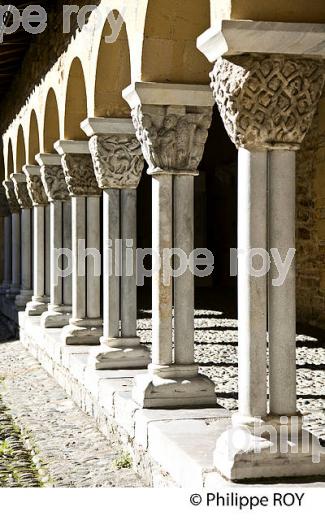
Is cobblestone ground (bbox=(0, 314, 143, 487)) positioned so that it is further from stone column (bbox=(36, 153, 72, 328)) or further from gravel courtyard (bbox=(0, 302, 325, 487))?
stone column (bbox=(36, 153, 72, 328))

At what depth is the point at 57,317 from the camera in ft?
33.6

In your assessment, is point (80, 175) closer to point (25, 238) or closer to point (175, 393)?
point (175, 393)

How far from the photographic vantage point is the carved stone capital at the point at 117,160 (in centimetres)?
713

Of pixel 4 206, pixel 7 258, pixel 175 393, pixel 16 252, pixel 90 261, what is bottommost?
pixel 175 393

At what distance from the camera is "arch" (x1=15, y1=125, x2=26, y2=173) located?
13711mm

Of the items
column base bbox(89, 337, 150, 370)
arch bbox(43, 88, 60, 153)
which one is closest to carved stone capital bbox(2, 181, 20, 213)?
arch bbox(43, 88, 60, 153)

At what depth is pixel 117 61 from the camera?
732 cm

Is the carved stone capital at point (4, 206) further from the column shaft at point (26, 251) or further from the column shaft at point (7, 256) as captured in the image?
the column shaft at point (26, 251)

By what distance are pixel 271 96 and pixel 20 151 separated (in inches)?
406

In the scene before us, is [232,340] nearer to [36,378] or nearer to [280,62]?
[36,378]

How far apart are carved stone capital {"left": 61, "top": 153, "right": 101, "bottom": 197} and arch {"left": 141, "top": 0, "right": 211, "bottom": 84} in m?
2.94

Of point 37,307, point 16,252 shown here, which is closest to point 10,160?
point 16,252

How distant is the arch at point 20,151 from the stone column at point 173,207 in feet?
27.0

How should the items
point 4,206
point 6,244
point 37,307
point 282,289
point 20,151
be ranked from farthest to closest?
point 4,206
point 6,244
point 20,151
point 37,307
point 282,289
